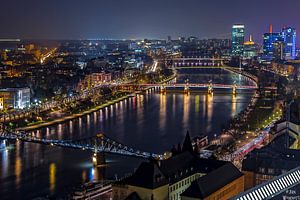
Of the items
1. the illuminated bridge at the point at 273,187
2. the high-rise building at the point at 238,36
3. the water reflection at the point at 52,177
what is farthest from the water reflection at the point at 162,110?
the high-rise building at the point at 238,36

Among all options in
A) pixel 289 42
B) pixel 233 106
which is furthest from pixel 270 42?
pixel 233 106

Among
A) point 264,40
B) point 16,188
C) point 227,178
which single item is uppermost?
point 264,40

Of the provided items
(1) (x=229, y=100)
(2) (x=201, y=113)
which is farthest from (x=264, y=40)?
(2) (x=201, y=113)

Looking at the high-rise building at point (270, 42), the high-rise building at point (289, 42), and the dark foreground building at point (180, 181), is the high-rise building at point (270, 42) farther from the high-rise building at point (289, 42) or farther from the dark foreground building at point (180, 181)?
the dark foreground building at point (180, 181)

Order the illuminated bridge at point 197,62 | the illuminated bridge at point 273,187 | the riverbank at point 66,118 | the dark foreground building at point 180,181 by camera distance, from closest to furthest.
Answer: the illuminated bridge at point 273,187
the dark foreground building at point 180,181
the riverbank at point 66,118
the illuminated bridge at point 197,62

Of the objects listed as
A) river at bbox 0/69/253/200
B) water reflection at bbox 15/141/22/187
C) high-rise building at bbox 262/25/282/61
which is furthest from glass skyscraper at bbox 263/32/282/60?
water reflection at bbox 15/141/22/187

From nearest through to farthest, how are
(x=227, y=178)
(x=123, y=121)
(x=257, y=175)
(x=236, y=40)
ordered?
(x=227, y=178) → (x=257, y=175) → (x=123, y=121) → (x=236, y=40)

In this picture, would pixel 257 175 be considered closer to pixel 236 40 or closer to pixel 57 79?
pixel 57 79
